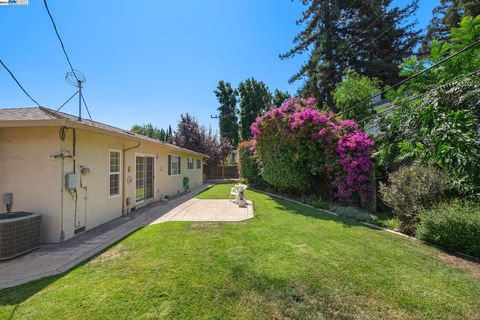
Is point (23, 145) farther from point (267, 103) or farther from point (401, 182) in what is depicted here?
point (267, 103)

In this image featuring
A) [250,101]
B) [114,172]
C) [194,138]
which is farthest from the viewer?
[250,101]

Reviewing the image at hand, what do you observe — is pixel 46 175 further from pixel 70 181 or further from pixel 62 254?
pixel 62 254

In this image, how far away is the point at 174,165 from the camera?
563 inches

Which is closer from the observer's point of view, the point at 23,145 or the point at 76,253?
the point at 76,253

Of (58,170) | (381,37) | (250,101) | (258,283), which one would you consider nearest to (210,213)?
(58,170)

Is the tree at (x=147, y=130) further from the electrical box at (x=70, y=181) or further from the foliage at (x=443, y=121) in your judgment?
the foliage at (x=443, y=121)

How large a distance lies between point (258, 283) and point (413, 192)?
4746mm

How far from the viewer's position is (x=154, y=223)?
6871mm

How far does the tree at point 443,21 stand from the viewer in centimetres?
1616

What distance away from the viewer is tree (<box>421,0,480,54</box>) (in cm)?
1616

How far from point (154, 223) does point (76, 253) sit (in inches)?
92.8

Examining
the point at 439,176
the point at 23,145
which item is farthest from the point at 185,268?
the point at 439,176

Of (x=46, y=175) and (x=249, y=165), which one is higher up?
(x=249, y=165)

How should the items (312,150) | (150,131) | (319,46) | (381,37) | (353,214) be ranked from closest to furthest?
(353,214) → (312,150) → (381,37) → (319,46) → (150,131)
